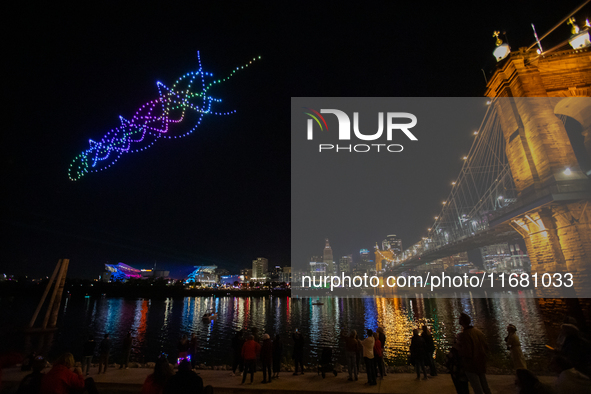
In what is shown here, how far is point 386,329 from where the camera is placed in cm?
2664

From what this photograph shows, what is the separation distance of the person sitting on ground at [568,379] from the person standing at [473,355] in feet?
5.28

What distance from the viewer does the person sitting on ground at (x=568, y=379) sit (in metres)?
2.69

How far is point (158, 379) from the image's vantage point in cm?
370

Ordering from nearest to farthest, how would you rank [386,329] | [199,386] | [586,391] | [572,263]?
[586,391] → [199,386] → [572,263] → [386,329]

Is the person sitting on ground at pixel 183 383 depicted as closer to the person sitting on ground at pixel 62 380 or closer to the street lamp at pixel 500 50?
the person sitting on ground at pixel 62 380

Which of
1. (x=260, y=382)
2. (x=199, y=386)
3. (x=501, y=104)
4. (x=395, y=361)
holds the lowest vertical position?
(x=395, y=361)

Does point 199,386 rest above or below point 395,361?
above

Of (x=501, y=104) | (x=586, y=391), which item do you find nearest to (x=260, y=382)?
(x=586, y=391)

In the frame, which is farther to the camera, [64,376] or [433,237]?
[433,237]

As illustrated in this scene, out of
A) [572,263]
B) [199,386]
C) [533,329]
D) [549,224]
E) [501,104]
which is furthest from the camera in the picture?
[533,329]

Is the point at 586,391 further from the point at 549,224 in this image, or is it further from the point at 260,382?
the point at 549,224

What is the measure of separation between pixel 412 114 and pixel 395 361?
13.4 m

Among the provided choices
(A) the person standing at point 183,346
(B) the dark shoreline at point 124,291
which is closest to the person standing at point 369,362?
(A) the person standing at point 183,346

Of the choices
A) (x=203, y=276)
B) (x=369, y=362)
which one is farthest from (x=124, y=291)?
(x=369, y=362)
